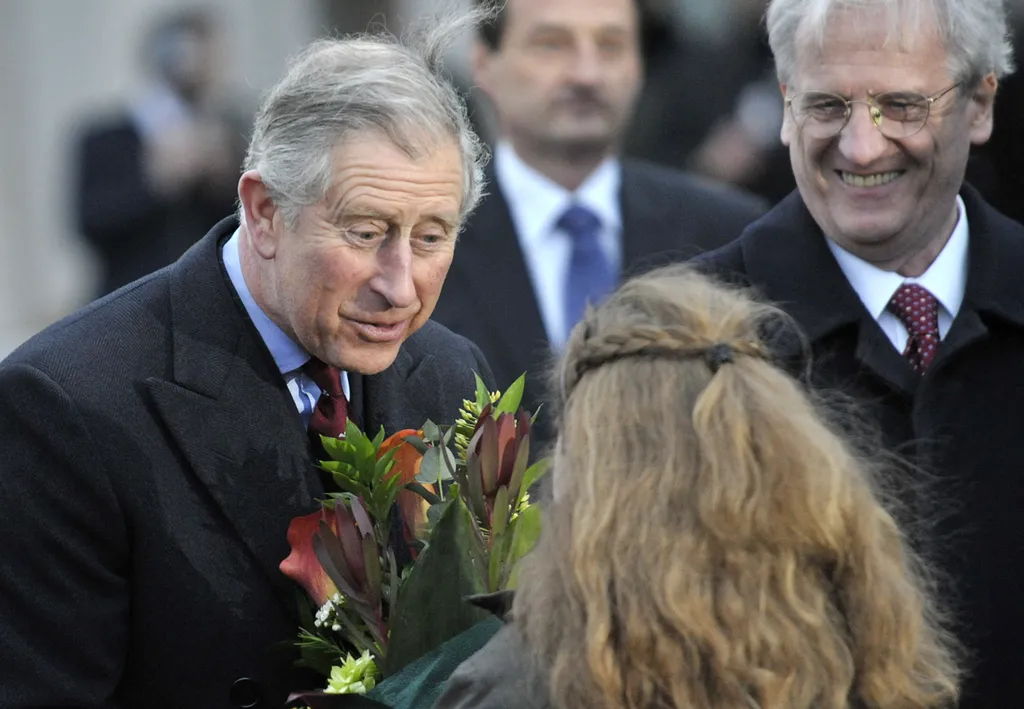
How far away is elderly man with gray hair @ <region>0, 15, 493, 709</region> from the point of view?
2.85 metres

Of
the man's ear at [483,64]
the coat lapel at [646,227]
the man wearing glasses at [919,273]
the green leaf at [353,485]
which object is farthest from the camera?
the man's ear at [483,64]

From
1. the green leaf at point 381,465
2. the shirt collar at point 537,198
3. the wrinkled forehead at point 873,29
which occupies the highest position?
the wrinkled forehead at point 873,29

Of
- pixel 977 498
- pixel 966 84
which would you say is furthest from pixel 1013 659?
pixel 966 84

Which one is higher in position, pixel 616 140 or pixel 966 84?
pixel 966 84

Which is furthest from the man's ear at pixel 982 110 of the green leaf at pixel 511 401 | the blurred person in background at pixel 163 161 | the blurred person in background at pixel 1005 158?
the blurred person in background at pixel 163 161

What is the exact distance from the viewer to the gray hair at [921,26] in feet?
11.5

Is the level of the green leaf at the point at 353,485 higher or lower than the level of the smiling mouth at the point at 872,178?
lower

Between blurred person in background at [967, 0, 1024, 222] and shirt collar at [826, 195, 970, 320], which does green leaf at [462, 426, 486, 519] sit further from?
blurred person in background at [967, 0, 1024, 222]

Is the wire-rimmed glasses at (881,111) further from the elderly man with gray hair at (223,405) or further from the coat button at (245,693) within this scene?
the coat button at (245,693)

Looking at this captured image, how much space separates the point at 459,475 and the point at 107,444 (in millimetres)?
599

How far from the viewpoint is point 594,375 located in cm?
239

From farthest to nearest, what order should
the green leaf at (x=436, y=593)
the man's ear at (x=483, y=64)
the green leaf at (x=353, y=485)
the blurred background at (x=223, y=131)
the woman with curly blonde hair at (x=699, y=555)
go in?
1. the blurred background at (x=223, y=131)
2. the man's ear at (x=483, y=64)
3. the green leaf at (x=353, y=485)
4. the green leaf at (x=436, y=593)
5. the woman with curly blonde hair at (x=699, y=555)

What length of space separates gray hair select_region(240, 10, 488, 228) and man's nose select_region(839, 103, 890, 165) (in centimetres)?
85

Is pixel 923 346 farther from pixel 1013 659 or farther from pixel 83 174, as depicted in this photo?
pixel 83 174
